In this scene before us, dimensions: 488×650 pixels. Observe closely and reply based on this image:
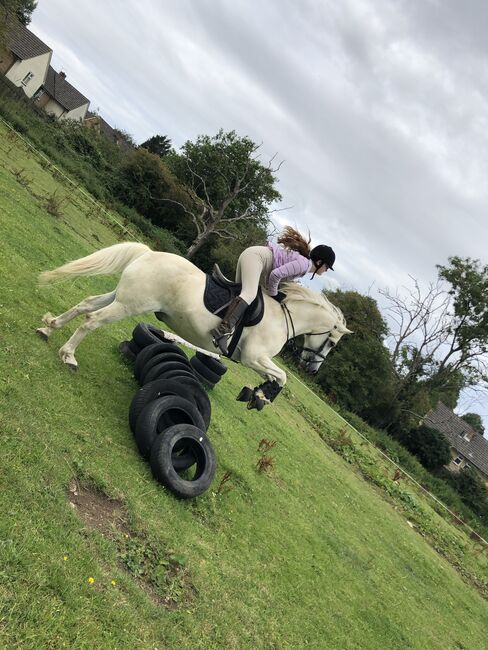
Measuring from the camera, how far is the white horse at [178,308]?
6.13m

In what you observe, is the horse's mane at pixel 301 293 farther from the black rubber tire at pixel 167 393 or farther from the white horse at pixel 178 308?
the black rubber tire at pixel 167 393

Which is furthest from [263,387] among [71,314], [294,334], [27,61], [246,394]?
[27,61]

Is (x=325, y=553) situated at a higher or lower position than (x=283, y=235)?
lower

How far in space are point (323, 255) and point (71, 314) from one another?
141 inches

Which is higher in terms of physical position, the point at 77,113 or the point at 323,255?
the point at 77,113

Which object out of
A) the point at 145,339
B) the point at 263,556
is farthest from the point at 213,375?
the point at 263,556

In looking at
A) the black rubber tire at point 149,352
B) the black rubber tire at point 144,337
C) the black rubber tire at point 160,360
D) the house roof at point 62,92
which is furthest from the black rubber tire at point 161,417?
the house roof at point 62,92

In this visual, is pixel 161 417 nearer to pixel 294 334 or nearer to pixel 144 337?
pixel 294 334

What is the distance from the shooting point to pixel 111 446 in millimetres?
5266

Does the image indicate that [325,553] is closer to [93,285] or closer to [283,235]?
[283,235]

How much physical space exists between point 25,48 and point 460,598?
65810 millimetres

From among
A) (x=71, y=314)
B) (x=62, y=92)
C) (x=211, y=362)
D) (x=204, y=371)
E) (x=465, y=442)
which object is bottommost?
(x=71, y=314)

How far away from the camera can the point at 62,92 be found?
65.8 metres

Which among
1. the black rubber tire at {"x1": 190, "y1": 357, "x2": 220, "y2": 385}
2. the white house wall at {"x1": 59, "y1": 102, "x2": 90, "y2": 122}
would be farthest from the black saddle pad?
the white house wall at {"x1": 59, "y1": 102, "x2": 90, "y2": 122}
